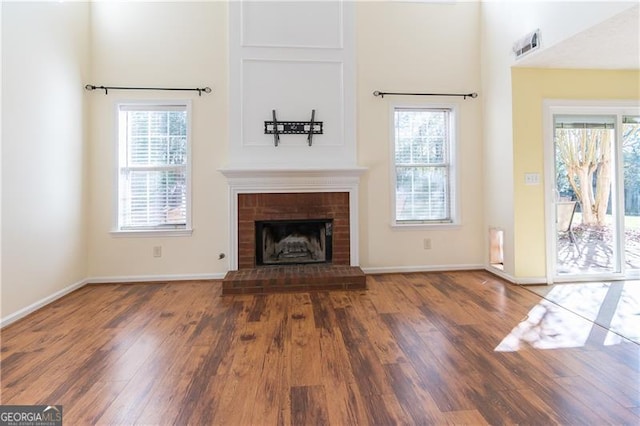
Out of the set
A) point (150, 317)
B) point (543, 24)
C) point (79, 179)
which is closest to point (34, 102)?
point (79, 179)

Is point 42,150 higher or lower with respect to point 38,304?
higher

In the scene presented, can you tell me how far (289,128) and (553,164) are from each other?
309 cm

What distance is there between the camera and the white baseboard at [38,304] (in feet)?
8.72

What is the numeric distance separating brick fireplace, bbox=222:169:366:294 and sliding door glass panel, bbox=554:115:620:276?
2.35 m

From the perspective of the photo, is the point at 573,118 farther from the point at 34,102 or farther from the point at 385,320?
the point at 34,102

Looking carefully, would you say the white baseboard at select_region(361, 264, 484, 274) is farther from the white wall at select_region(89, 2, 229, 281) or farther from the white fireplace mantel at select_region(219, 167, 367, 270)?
the white wall at select_region(89, 2, 229, 281)

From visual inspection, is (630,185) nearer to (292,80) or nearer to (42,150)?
(292,80)

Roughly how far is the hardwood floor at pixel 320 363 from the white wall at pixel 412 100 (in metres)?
1.13

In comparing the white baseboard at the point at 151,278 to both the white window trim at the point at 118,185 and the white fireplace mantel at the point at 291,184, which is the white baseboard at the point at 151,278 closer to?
the white fireplace mantel at the point at 291,184

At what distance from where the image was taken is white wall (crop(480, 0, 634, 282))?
3.06 meters

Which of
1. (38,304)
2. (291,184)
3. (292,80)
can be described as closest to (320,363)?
(291,184)

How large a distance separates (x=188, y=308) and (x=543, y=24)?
14.3 ft

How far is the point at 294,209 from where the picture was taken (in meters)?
4.04

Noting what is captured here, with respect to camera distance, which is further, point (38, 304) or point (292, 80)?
point (292, 80)
